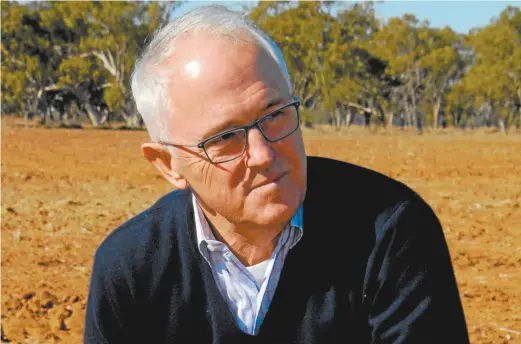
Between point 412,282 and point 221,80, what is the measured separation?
689mm

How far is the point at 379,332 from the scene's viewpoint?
211 centimetres

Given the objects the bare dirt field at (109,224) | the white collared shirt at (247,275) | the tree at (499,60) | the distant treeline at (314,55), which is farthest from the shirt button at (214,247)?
the tree at (499,60)

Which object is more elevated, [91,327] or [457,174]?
[91,327]

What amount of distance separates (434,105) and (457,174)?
40.6m

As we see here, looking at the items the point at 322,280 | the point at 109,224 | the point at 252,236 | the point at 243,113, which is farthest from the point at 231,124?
the point at 109,224

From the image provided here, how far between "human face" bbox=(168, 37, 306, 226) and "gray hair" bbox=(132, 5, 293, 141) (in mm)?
28

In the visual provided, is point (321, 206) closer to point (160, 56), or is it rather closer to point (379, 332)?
point (379, 332)

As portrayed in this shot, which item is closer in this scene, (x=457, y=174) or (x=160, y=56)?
(x=160, y=56)

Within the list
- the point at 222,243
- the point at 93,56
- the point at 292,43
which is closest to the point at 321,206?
the point at 222,243

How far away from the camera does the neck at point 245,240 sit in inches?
86.9

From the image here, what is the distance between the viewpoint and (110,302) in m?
2.24

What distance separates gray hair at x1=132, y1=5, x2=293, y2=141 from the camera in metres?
2.07

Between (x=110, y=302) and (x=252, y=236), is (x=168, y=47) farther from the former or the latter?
(x=110, y=302)

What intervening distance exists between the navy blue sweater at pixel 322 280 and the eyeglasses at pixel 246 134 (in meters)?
0.22
